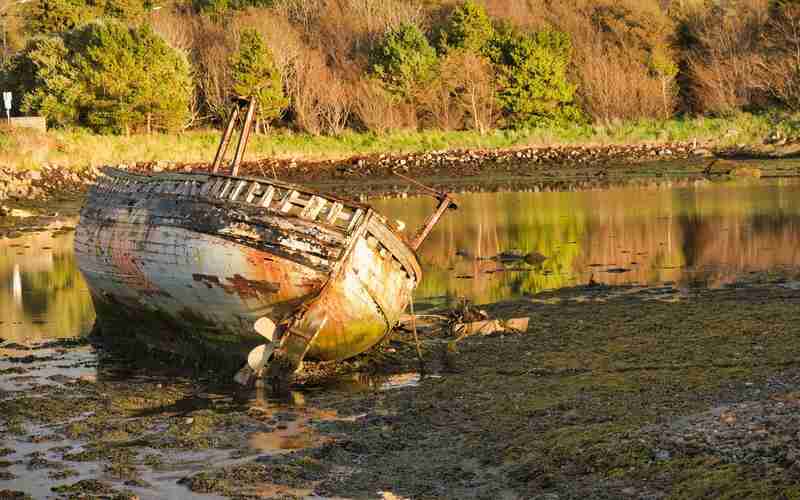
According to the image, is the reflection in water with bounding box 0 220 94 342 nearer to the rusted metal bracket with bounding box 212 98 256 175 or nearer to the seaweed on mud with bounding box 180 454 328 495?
the rusted metal bracket with bounding box 212 98 256 175

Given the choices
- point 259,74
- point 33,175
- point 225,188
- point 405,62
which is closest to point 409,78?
point 405,62

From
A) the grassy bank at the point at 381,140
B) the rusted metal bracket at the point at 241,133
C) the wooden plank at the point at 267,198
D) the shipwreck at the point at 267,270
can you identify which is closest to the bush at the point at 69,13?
the grassy bank at the point at 381,140

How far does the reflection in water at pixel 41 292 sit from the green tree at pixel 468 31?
125 feet

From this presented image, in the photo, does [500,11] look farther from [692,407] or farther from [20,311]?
[692,407]

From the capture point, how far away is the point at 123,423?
12.3 meters

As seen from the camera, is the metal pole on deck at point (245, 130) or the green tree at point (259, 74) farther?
the green tree at point (259, 74)

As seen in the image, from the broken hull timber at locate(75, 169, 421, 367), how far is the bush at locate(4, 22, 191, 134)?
4229cm

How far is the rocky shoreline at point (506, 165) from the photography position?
4825 cm

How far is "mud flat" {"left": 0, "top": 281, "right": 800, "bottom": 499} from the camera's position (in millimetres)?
9219

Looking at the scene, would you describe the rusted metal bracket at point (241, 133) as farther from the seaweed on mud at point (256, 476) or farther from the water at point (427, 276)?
the seaweed on mud at point (256, 476)

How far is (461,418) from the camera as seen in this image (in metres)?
11.7

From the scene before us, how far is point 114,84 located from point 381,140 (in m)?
12.9

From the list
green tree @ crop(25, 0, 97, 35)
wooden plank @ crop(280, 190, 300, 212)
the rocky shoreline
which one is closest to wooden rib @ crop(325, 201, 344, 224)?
wooden plank @ crop(280, 190, 300, 212)

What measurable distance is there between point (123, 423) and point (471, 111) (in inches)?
2104
